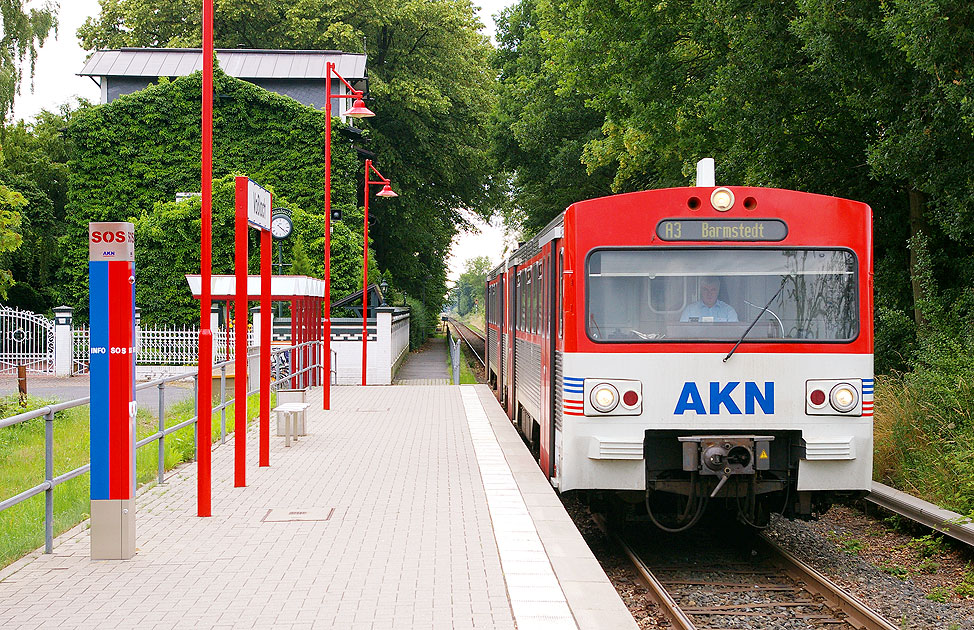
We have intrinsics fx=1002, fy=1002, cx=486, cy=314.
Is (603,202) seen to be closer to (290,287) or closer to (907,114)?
(907,114)

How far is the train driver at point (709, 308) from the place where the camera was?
A: 793cm

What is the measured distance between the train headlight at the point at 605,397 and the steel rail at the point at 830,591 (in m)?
1.87

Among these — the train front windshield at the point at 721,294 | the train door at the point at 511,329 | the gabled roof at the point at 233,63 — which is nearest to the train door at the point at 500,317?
the train door at the point at 511,329

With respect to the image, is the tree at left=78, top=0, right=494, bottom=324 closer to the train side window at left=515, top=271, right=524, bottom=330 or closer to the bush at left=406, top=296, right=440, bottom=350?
the bush at left=406, top=296, right=440, bottom=350

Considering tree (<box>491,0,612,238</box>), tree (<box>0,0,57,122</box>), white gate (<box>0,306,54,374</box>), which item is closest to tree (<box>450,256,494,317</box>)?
tree (<box>491,0,612,238</box>)

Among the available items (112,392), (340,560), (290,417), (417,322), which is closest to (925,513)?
(340,560)

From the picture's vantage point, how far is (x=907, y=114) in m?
13.0

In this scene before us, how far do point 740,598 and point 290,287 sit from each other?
15.2 meters

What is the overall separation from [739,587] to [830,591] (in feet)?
2.24

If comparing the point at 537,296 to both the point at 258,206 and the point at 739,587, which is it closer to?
the point at 258,206

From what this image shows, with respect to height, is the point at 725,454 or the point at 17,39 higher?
the point at 17,39

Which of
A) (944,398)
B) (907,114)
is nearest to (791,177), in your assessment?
(907,114)

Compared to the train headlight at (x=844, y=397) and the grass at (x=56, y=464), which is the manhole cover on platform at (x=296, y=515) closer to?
the grass at (x=56, y=464)

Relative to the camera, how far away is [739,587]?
7410 mm
